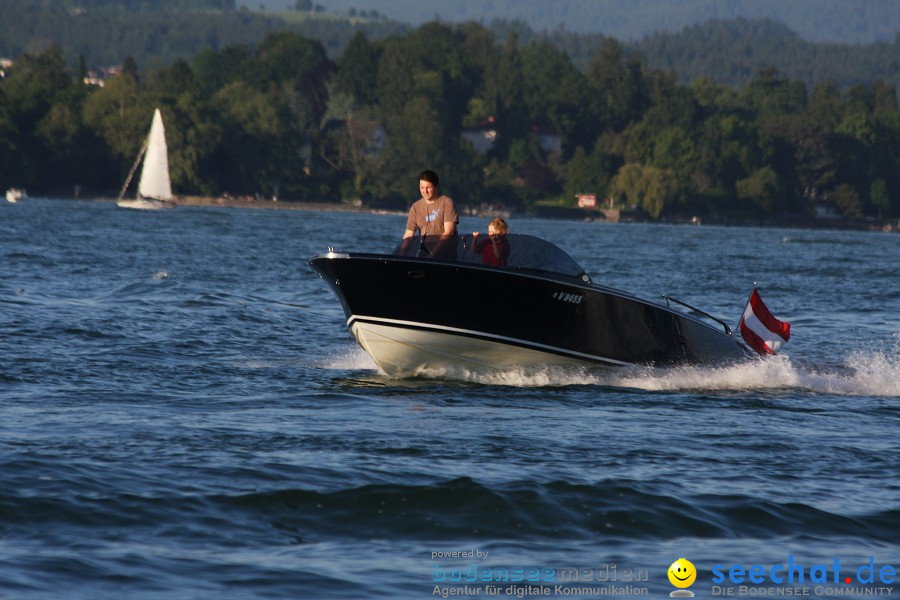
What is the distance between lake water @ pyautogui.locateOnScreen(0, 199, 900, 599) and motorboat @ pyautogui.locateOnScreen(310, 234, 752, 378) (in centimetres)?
26

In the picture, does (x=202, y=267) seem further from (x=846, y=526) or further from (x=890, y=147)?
(x=890, y=147)

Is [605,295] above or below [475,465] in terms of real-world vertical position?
above

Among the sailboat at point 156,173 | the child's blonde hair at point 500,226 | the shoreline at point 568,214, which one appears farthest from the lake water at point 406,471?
the shoreline at point 568,214

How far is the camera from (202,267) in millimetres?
32938

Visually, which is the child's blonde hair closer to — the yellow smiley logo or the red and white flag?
the red and white flag

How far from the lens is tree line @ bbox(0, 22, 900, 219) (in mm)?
121938

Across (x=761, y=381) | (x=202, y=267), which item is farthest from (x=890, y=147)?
(x=761, y=381)

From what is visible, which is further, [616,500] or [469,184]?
[469,184]

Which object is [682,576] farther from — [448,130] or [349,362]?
[448,130]

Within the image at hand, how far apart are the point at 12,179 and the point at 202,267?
88.6 meters

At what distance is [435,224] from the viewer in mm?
13797

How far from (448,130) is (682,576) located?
149m

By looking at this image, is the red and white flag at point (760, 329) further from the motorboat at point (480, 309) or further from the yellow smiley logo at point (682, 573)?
the yellow smiley logo at point (682, 573)

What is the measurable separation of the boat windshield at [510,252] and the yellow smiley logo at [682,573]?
633 centimetres
